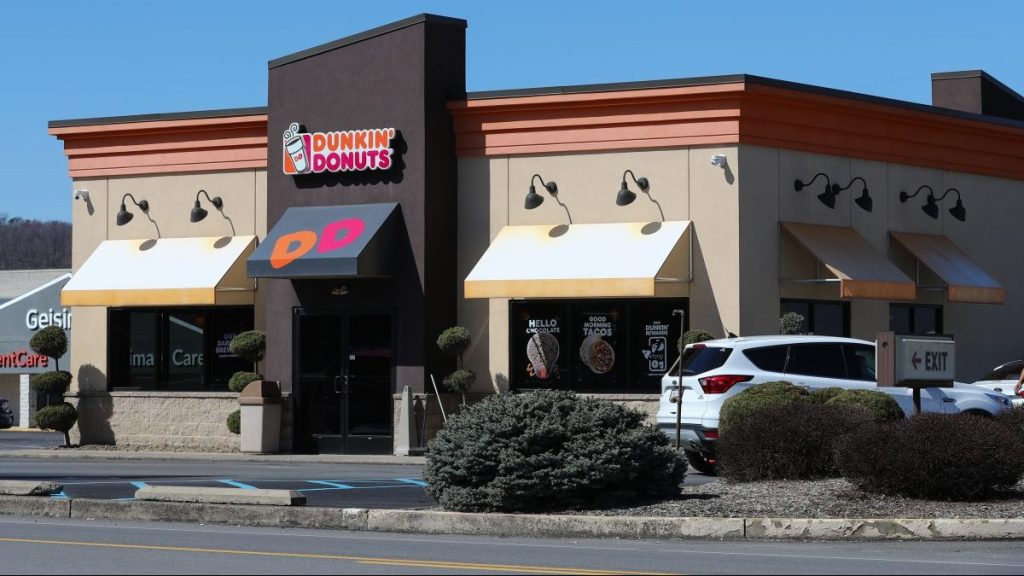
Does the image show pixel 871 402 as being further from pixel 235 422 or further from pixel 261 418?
pixel 235 422

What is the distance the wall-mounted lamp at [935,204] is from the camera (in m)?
29.7

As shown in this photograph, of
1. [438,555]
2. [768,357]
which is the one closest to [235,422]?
[768,357]

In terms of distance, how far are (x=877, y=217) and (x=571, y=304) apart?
607 centimetres

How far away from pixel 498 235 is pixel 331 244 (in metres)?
3.01

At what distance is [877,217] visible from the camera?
2914cm

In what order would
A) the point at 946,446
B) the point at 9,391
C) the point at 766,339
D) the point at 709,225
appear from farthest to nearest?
the point at 9,391 < the point at 709,225 < the point at 766,339 < the point at 946,446

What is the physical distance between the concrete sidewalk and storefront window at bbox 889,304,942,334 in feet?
30.8

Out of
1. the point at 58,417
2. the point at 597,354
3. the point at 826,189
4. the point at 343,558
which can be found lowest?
the point at 58,417

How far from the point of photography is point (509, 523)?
1495 centimetres

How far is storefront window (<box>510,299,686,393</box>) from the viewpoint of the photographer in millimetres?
27281

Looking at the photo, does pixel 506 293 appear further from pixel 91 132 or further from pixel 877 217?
pixel 91 132

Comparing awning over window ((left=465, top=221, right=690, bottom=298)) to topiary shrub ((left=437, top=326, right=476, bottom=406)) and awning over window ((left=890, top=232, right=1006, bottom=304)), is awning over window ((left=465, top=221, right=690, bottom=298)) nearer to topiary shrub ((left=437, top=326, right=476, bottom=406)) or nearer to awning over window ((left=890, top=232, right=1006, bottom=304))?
topiary shrub ((left=437, top=326, right=476, bottom=406))

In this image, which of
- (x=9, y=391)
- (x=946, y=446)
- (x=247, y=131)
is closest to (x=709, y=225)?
(x=247, y=131)

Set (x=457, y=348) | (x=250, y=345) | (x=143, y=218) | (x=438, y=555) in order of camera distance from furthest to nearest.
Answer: (x=143, y=218), (x=250, y=345), (x=457, y=348), (x=438, y=555)
